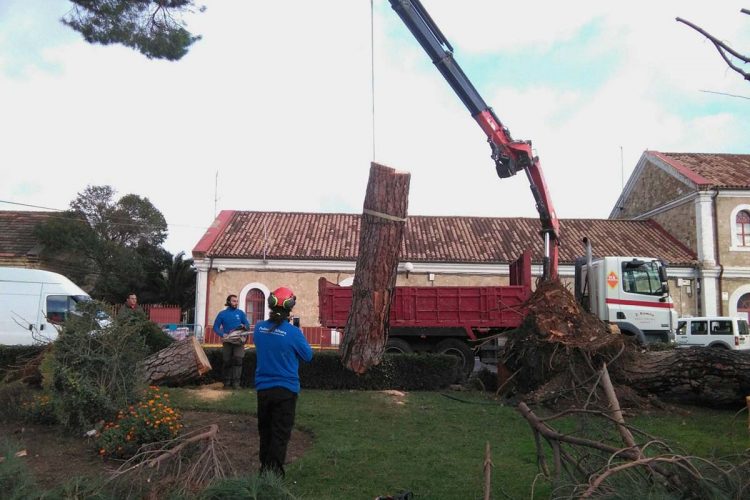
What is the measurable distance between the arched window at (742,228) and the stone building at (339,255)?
1985 mm

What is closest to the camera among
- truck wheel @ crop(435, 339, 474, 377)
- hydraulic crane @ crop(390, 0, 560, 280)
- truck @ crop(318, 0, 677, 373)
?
hydraulic crane @ crop(390, 0, 560, 280)

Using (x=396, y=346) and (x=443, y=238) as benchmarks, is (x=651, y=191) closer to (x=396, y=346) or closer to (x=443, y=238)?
(x=443, y=238)

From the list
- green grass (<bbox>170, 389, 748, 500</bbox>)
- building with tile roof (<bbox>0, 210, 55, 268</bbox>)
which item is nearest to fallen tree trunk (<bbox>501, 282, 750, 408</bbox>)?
green grass (<bbox>170, 389, 748, 500</bbox>)

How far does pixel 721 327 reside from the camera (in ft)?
65.9

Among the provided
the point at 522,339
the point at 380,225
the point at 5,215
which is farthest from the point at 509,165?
the point at 5,215

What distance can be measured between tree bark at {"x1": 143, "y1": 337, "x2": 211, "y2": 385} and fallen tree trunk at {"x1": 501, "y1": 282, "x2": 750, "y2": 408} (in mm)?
4913

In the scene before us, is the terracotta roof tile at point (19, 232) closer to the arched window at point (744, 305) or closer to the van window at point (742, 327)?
the van window at point (742, 327)

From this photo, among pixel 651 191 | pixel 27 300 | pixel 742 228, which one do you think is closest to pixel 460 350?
pixel 27 300

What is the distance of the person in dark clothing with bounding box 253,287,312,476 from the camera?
474 cm

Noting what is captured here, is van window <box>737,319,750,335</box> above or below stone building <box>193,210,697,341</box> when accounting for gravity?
below

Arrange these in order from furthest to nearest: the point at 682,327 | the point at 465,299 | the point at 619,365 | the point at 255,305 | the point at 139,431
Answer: the point at 255,305
the point at 682,327
the point at 465,299
the point at 619,365
the point at 139,431

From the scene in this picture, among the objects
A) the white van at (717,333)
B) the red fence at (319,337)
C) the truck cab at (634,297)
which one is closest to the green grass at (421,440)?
the truck cab at (634,297)

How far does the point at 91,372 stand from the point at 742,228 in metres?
25.5

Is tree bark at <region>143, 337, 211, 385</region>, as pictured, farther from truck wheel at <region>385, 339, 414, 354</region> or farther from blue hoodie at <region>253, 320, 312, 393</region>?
truck wheel at <region>385, 339, 414, 354</region>
